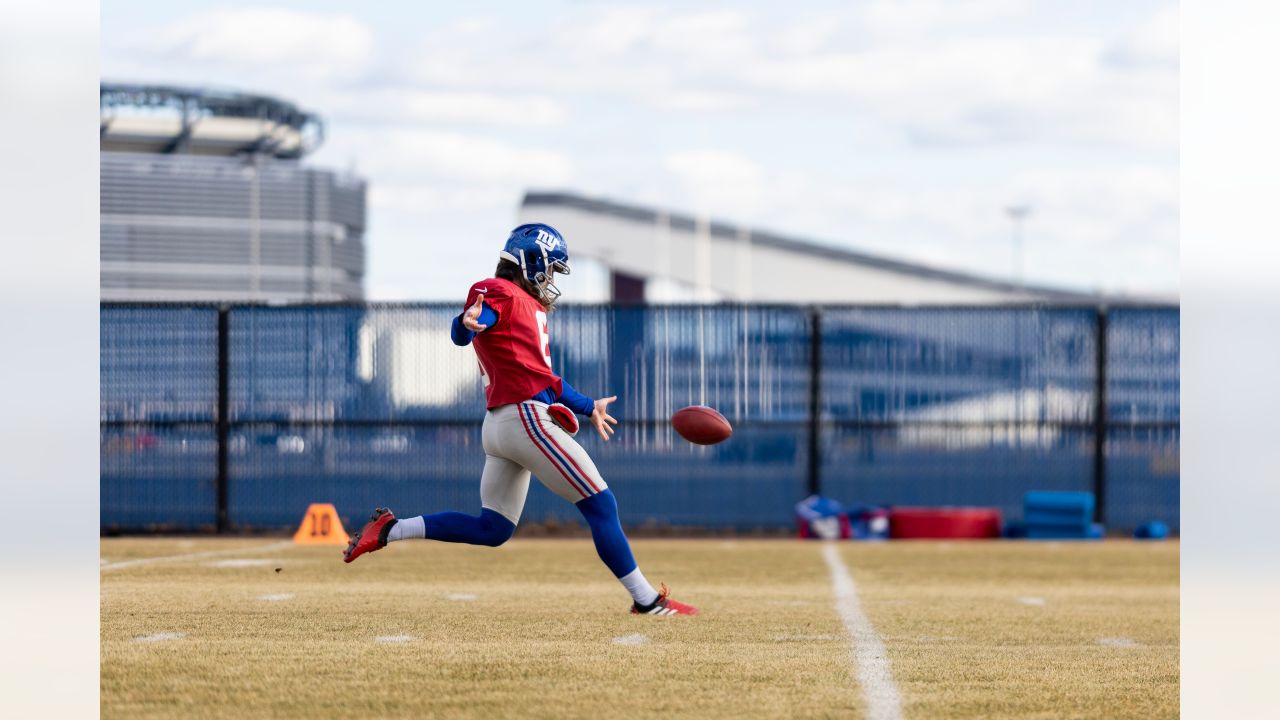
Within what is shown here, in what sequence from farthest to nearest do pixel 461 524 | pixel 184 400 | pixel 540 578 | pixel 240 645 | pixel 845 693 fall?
pixel 184 400 → pixel 540 578 → pixel 461 524 → pixel 240 645 → pixel 845 693

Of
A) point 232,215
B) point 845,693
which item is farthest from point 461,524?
point 232,215

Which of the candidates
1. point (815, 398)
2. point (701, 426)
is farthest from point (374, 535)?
point (815, 398)

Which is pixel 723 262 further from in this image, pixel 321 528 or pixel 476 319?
pixel 476 319

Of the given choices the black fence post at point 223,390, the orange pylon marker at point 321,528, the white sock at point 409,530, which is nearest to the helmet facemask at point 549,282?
A: the white sock at point 409,530

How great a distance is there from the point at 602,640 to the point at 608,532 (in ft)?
2.33

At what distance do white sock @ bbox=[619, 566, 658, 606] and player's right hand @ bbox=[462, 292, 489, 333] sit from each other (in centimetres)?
120

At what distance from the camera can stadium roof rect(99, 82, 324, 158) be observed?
10719cm

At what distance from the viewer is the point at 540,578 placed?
1067 centimetres

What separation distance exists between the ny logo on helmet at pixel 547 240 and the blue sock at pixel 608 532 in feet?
3.92

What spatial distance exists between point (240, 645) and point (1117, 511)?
1227 cm

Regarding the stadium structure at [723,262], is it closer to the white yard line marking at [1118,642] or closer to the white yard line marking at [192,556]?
the white yard line marking at [192,556]

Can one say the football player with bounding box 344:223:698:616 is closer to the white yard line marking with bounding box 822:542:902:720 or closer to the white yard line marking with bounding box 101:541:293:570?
the white yard line marking with bounding box 822:542:902:720

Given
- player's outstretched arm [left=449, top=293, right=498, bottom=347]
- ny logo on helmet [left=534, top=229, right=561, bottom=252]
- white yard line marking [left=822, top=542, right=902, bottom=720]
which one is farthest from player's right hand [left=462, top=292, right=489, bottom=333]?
white yard line marking [left=822, top=542, right=902, bottom=720]
